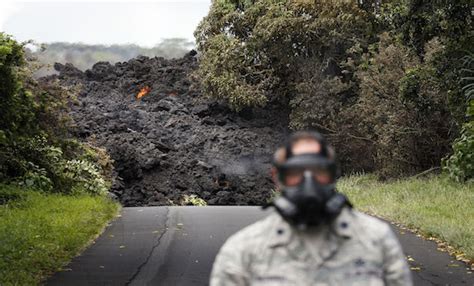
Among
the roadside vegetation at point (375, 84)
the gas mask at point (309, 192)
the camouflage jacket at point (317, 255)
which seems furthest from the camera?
the roadside vegetation at point (375, 84)

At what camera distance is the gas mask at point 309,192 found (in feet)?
8.54

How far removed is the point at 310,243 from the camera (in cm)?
272

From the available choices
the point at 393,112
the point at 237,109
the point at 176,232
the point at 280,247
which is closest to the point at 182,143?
the point at 237,109

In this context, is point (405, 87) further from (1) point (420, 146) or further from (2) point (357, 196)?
(1) point (420, 146)

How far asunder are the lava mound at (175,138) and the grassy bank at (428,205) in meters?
9.91

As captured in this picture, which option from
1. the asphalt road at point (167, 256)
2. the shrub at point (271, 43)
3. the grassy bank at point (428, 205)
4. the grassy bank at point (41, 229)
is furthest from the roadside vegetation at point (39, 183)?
the shrub at point (271, 43)

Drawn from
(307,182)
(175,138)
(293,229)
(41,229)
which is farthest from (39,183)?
(175,138)

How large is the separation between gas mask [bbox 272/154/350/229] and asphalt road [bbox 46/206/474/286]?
7212 mm

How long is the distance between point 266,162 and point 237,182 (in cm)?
189

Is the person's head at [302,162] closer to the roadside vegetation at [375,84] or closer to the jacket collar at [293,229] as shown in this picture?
the jacket collar at [293,229]

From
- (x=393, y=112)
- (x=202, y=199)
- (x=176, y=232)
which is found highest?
(x=393, y=112)

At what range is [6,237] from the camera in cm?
1168

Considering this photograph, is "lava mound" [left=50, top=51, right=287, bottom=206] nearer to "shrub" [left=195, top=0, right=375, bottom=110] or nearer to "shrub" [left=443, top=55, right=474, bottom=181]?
"shrub" [left=195, top=0, right=375, bottom=110]

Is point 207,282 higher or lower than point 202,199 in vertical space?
higher
